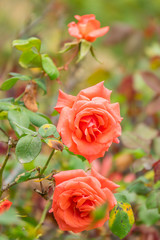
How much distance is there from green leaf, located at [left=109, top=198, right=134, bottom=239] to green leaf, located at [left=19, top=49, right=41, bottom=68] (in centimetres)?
30

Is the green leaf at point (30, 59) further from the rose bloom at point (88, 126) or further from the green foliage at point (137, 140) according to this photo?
the green foliage at point (137, 140)

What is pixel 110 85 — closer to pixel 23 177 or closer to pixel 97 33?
pixel 97 33

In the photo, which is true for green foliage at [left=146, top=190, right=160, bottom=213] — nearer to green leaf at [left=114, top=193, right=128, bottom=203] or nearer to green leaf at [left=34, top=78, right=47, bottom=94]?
green leaf at [left=114, top=193, right=128, bottom=203]

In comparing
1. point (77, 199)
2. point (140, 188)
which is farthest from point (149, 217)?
point (77, 199)

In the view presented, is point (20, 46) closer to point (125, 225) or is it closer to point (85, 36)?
point (85, 36)

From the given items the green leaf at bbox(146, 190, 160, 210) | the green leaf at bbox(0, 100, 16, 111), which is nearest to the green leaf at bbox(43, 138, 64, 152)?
the green leaf at bbox(0, 100, 16, 111)

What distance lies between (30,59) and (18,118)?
142 millimetres

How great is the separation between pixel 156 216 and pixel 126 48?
113 cm

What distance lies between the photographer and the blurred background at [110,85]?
73cm

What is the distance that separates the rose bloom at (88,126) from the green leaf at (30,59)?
0.16 m

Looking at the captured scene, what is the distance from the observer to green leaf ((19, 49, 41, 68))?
61cm

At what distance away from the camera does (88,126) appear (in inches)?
19.0

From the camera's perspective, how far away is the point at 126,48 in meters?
1.67

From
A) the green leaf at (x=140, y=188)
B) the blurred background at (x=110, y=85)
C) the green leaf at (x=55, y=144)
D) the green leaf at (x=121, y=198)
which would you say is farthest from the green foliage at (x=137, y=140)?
the green leaf at (x=55, y=144)
